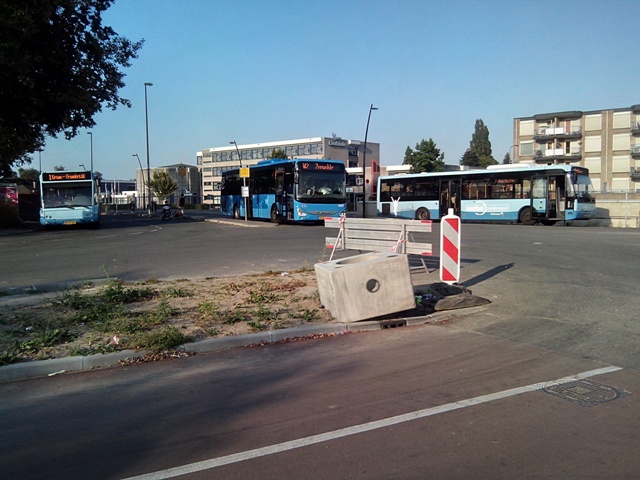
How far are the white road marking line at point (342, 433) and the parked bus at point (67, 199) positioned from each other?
2757 centimetres

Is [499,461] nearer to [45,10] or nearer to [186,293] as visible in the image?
[186,293]

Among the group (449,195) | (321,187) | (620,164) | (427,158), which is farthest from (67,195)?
(620,164)

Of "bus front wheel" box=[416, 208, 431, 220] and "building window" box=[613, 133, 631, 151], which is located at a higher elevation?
"building window" box=[613, 133, 631, 151]

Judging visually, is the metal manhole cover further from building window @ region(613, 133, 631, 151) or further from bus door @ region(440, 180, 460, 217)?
building window @ region(613, 133, 631, 151)

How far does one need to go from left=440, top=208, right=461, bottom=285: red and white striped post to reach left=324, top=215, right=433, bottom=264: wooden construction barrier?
0.69m

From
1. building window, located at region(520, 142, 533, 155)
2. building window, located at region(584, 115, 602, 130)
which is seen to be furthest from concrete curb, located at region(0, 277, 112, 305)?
building window, located at region(584, 115, 602, 130)

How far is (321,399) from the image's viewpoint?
192 inches

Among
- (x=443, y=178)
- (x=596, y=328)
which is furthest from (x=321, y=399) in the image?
(x=443, y=178)

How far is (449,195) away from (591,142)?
1650 inches

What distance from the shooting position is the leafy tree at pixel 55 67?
71.4 ft

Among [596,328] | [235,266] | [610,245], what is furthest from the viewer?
[610,245]

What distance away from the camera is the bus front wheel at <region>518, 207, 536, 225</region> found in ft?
93.9

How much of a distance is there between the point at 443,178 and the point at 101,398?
2988cm

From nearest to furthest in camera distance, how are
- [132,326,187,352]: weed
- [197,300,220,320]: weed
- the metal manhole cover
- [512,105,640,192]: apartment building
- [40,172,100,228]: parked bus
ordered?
the metal manhole cover → [132,326,187,352]: weed → [197,300,220,320]: weed → [40,172,100,228]: parked bus → [512,105,640,192]: apartment building
